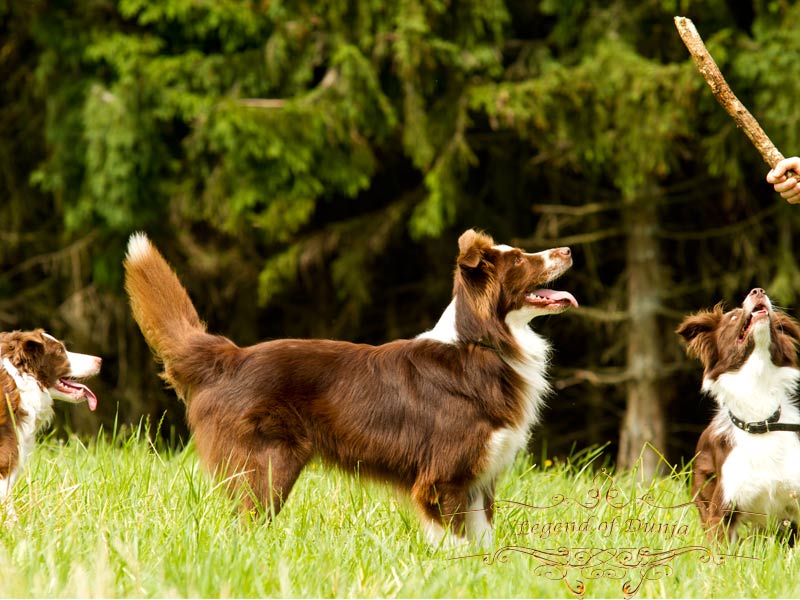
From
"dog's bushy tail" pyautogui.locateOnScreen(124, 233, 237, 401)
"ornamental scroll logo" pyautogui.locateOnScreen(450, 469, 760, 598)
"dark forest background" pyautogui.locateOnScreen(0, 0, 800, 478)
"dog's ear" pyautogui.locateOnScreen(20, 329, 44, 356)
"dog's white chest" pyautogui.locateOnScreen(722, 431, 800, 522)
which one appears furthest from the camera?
"dark forest background" pyautogui.locateOnScreen(0, 0, 800, 478)

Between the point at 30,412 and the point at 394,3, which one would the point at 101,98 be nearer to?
the point at 394,3

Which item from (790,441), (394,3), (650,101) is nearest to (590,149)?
(650,101)

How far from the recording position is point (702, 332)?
5.54 meters

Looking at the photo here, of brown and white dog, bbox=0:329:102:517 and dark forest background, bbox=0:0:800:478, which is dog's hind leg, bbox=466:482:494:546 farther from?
dark forest background, bbox=0:0:800:478

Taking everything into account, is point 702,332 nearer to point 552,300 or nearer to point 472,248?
point 552,300

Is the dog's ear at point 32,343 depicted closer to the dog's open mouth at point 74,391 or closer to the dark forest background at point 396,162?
the dog's open mouth at point 74,391

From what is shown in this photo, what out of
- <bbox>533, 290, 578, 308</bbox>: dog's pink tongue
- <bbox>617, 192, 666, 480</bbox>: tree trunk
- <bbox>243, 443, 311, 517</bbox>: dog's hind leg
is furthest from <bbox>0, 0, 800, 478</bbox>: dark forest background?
<bbox>243, 443, 311, 517</bbox>: dog's hind leg

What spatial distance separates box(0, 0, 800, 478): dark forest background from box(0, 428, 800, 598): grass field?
415cm

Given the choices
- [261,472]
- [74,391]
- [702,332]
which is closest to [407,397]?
[261,472]

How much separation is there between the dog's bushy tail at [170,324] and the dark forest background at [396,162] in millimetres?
4504

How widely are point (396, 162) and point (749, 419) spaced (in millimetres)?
7326

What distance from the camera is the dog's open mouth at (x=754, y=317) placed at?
5.11 m

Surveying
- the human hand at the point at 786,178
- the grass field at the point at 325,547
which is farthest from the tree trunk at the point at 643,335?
the human hand at the point at 786,178

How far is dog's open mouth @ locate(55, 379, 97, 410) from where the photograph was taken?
5.61 metres
